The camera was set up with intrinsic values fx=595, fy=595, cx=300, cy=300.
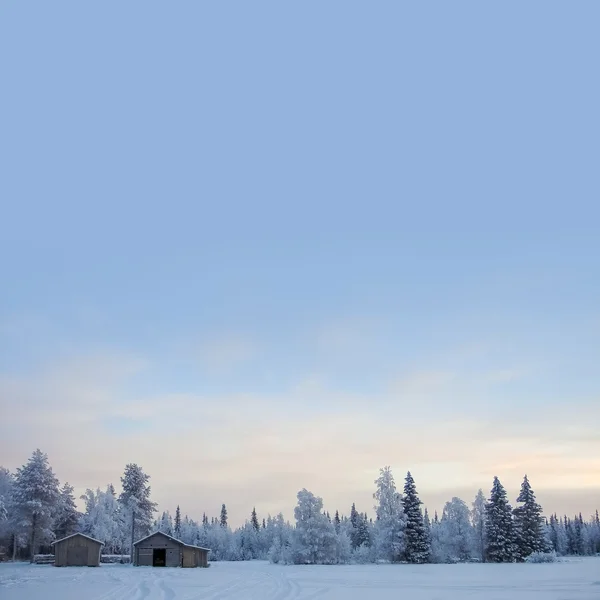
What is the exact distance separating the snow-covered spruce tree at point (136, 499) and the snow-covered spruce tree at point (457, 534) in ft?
147

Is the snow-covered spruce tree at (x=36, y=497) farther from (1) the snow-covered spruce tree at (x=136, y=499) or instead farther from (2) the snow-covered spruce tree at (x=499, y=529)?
(2) the snow-covered spruce tree at (x=499, y=529)

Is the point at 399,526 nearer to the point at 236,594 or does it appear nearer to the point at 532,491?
the point at 532,491

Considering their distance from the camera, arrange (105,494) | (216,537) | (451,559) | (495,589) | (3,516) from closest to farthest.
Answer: (495,589), (3,516), (451,559), (105,494), (216,537)

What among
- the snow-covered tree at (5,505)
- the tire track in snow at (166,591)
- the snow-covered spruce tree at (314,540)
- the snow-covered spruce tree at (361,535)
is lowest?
the snow-covered spruce tree at (361,535)

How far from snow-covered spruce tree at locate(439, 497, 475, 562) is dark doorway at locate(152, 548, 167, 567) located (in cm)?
4383

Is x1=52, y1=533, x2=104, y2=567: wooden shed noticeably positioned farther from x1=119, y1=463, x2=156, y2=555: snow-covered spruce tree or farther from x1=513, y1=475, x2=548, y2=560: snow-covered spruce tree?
x1=513, y1=475, x2=548, y2=560: snow-covered spruce tree

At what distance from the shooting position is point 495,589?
3591 cm

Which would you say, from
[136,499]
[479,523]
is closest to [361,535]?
[479,523]

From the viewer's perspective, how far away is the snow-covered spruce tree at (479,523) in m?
95.2

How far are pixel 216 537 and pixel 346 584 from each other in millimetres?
126150

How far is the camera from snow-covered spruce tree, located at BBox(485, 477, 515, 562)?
272ft

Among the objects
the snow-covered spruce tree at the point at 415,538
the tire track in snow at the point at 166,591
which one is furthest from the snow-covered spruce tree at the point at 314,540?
the tire track in snow at the point at 166,591

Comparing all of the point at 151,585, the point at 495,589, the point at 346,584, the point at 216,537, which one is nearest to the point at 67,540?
the point at 151,585

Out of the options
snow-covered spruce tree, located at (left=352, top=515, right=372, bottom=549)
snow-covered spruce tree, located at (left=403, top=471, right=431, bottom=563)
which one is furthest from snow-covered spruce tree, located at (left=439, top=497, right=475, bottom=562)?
snow-covered spruce tree, located at (left=352, top=515, right=372, bottom=549)
